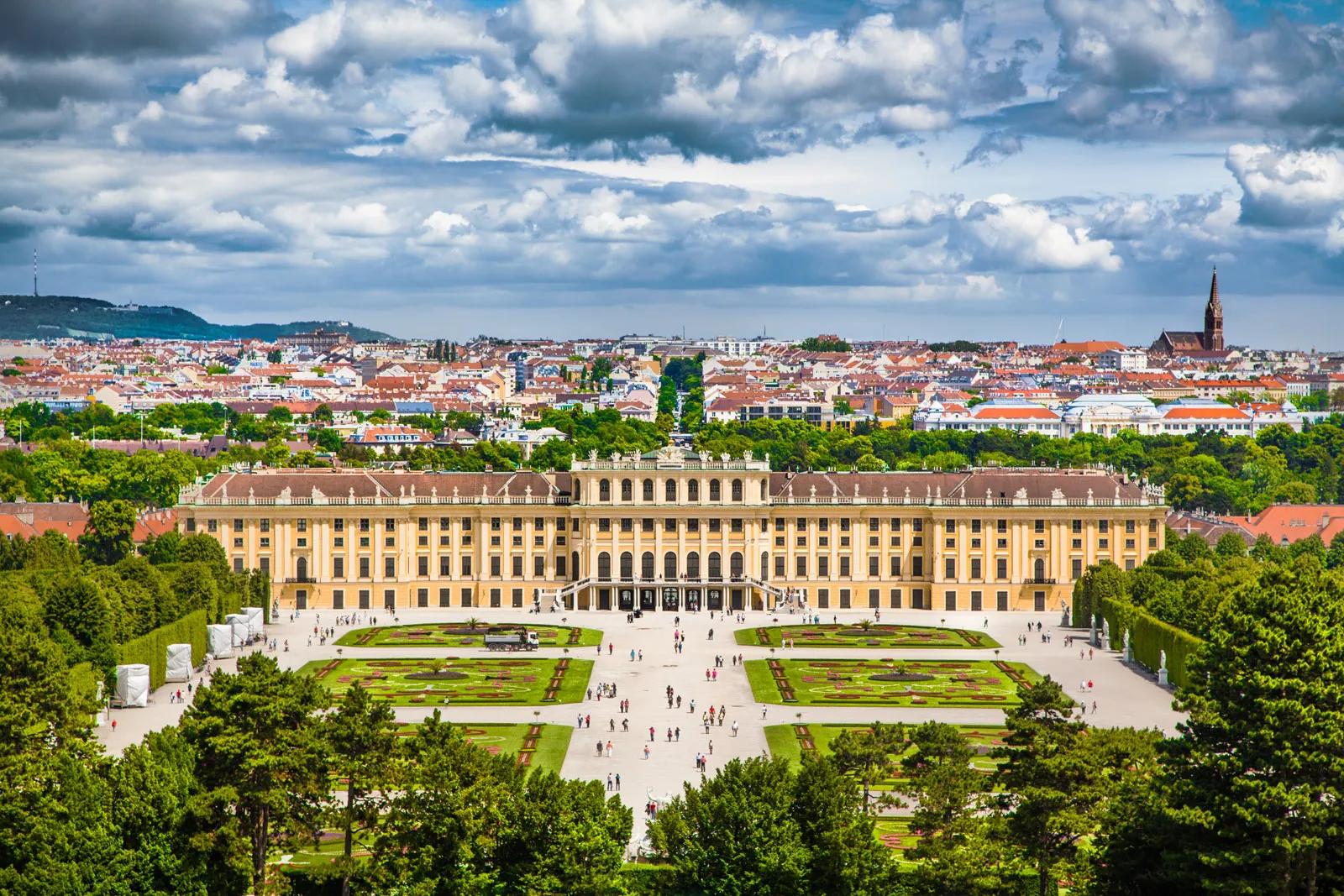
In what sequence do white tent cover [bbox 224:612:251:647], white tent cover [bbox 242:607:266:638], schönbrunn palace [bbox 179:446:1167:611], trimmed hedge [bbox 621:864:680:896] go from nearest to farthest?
trimmed hedge [bbox 621:864:680:896], white tent cover [bbox 224:612:251:647], white tent cover [bbox 242:607:266:638], schönbrunn palace [bbox 179:446:1167:611]

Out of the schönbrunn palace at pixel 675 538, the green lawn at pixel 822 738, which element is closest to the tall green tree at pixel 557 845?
the green lawn at pixel 822 738

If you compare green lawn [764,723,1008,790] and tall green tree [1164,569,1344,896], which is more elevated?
tall green tree [1164,569,1344,896]

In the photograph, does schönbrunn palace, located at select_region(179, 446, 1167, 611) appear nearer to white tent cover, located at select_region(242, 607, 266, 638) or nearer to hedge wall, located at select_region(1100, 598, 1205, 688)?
white tent cover, located at select_region(242, 607, 266, 638)

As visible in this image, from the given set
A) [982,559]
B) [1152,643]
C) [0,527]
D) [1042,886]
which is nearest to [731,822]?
[1042,886]

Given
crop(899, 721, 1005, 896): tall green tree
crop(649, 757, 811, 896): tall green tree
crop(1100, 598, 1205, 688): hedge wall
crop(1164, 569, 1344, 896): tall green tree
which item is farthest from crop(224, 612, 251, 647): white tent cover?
crop(1164, 569, 1344, 896): tall green tree

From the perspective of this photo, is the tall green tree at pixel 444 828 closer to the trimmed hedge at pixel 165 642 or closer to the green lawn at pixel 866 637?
the trimmed hedge at pixel 165 642
